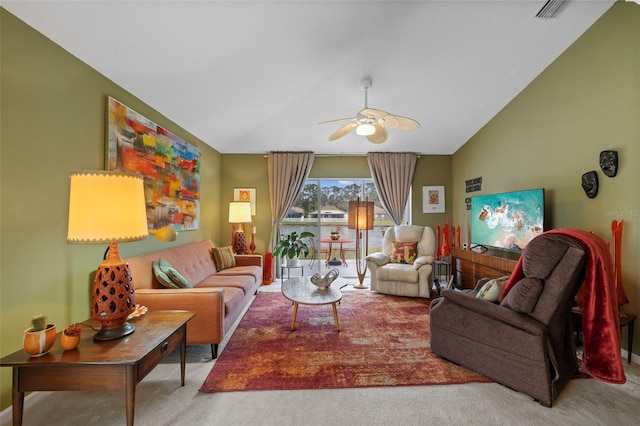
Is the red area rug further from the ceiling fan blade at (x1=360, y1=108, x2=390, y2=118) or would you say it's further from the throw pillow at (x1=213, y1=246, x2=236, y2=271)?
the ceiling fan blade at (x1=360, y1=108, x2=390, y2=118)

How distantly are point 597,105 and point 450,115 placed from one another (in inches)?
65.8

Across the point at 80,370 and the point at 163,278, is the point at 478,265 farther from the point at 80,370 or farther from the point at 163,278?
the point at 80,370

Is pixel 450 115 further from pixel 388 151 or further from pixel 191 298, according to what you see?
pixel 191 298

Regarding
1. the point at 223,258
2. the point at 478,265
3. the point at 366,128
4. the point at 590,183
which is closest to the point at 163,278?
the point at 223,258

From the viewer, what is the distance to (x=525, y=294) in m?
1.82

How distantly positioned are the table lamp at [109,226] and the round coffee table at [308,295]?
1480 millimetres

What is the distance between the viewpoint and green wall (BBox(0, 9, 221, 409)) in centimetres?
163

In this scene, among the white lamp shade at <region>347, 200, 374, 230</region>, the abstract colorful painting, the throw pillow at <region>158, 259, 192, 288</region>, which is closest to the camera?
the abstract colorful painting

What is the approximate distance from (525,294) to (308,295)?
6.11 ft

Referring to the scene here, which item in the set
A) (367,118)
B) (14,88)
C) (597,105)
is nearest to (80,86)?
(14,88)

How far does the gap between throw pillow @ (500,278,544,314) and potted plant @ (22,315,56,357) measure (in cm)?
276

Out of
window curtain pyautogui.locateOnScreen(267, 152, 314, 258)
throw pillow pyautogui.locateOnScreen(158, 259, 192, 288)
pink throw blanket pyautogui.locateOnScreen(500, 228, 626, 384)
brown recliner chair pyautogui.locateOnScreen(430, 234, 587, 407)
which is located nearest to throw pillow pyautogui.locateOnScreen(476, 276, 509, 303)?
brown recliner chair pyautogui.locateOnScreen(430, 234, 587, 407)

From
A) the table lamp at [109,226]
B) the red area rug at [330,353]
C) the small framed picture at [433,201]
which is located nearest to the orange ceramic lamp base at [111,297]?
the table lamp at [109,226]

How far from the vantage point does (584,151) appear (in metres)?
2.71
